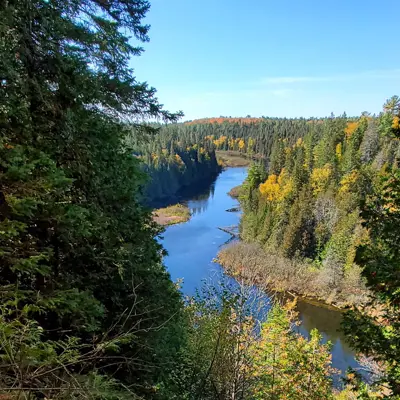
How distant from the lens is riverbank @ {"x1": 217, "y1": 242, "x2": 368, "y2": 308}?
94.1 feet

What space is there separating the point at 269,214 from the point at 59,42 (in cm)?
3845

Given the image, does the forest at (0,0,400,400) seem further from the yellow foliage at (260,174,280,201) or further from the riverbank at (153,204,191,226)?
the riverbank at (153,204,191,226)

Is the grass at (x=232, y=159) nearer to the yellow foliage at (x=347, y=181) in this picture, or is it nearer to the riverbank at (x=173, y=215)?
the riverbank at (x=173, y=215)

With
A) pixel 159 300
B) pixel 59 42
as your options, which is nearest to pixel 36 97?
pixel 59 42

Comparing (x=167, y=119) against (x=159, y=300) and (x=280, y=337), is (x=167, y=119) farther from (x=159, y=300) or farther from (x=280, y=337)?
(x=280, y=337)

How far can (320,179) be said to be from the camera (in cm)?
4231

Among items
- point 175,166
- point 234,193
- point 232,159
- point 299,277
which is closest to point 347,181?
point 299,277

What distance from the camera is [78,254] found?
4.17m

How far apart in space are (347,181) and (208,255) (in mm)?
18655

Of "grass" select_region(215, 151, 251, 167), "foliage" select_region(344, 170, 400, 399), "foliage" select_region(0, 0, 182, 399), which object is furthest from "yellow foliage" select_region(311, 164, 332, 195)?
"grass" select_region(215, 151, 251, 167)

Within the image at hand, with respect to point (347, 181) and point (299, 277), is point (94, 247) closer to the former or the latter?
point (299, 277)

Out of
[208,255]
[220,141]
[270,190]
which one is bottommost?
[208,255]

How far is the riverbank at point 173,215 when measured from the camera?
50256mm

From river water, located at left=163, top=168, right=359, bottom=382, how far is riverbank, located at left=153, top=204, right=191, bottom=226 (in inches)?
Answer: 48.4
